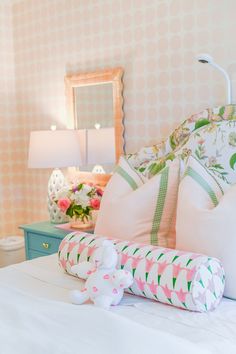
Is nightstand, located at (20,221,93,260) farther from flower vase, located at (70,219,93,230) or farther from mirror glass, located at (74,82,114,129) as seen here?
mirror glass, located at (74,82,114,129)

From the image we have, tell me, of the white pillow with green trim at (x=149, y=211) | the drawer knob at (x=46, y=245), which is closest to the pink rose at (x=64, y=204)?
the drawer knob at (x=46, y=245)

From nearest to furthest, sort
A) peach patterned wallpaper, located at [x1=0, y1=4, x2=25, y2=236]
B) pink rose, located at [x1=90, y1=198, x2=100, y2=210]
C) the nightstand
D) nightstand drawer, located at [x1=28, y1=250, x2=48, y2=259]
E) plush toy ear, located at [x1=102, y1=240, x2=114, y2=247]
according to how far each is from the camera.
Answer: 1. plush toy ear, located at [x1=102, y1=240, x2=114, y2=247]
2. pink rose, located at [x1=90, y1=198, x2=100, y2=210]
3. the nightstand
4. nightstand drawer, located at [x1=28, y1=250, x2=48, y2=259]
5. peach patterned wallpaper, located at [x1=0, y1=4, x2=25, y2=236]

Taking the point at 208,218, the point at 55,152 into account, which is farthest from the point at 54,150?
the point at 208,218

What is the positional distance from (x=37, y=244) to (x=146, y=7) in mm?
1526

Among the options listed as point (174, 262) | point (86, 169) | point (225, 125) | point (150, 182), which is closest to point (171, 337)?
point (174, 262)

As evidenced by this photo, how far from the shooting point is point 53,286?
1.85 m

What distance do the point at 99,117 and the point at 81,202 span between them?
673 millimetres

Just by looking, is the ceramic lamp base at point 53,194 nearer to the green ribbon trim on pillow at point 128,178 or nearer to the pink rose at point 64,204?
the pink rose at point 64,204

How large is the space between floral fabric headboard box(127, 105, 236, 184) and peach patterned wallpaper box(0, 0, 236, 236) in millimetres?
189

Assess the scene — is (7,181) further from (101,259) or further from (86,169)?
(101,259)

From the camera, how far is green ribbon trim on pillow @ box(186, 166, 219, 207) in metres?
1.75

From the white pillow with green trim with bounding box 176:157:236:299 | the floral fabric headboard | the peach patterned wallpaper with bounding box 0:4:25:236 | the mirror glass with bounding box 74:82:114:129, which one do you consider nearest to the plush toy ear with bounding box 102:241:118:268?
the white pillow with green trim with bounding box 176:157:236:299

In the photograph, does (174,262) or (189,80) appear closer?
(174,262)

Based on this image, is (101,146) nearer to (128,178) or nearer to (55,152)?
(55,152)
